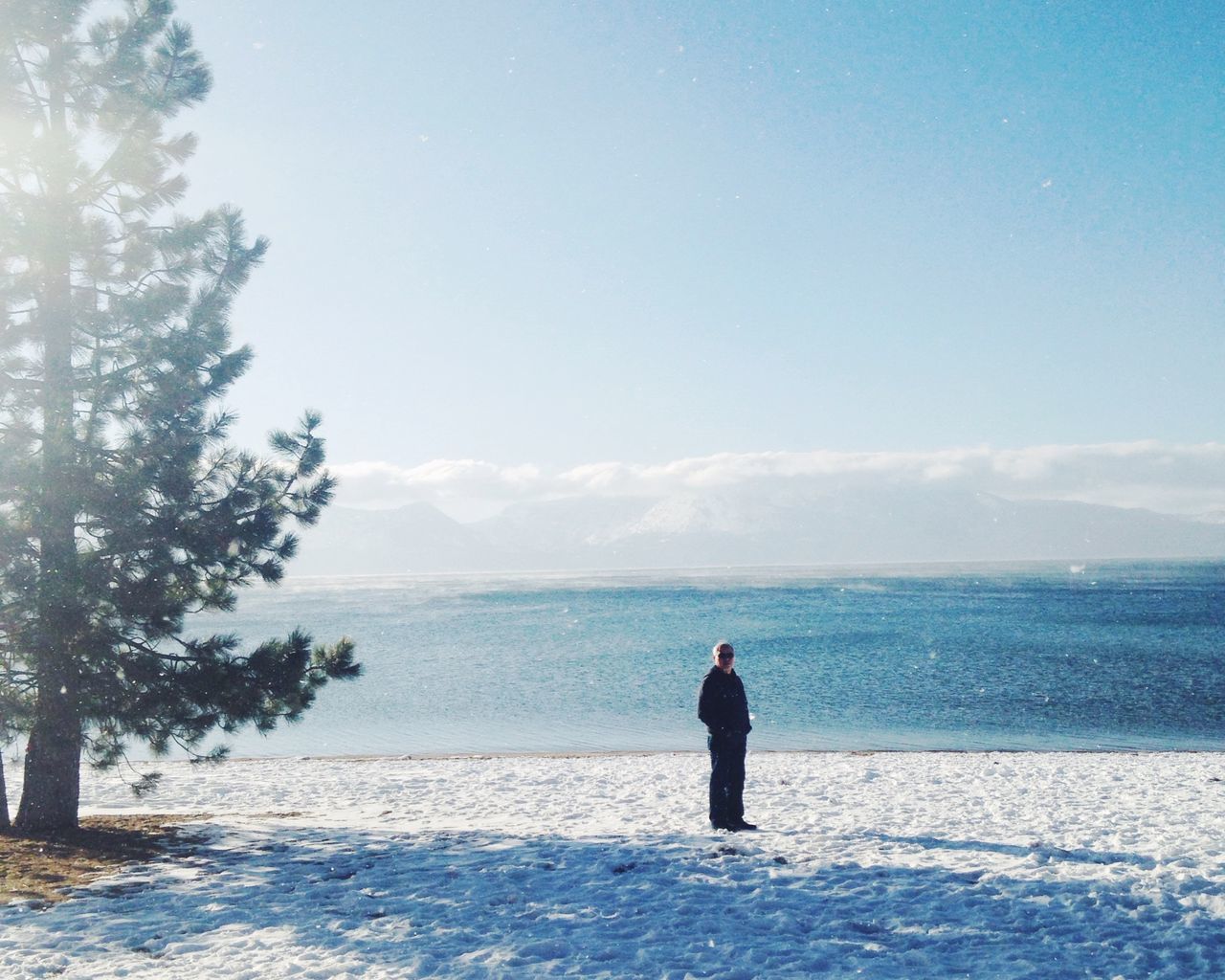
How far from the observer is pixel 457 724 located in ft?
97.8

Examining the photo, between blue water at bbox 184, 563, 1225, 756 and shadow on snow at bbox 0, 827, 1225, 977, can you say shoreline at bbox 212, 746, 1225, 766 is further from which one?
shadow on snow at bbox 0, 827, 1225, 977

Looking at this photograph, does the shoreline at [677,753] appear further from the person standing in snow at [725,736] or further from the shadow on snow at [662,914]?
the shadow on snow at [662,914]

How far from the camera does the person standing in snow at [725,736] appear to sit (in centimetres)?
1054

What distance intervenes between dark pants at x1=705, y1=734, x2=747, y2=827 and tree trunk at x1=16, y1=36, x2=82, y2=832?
8290mm

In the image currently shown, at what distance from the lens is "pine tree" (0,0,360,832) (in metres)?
9.91

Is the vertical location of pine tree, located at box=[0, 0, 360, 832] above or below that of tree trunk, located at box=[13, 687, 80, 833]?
above

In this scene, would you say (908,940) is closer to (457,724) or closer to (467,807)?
(467,807)

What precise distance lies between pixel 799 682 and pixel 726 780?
27.4 metres

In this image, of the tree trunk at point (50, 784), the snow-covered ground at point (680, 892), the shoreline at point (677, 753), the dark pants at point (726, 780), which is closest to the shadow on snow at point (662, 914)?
the snow-covered ground at point (680, 892)

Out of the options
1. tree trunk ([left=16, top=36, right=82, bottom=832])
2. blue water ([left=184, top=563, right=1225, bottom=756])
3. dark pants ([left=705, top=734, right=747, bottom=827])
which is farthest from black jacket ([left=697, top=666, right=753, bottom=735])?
blue water ([left=184, top=563, right=1225, bottom=756])

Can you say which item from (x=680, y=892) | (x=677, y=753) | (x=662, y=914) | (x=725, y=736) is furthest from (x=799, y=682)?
(x=662, y=914)

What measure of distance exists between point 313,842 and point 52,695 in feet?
12.7

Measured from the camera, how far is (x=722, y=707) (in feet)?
34.6

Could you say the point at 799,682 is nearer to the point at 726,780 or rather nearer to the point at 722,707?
the point at 726,780
